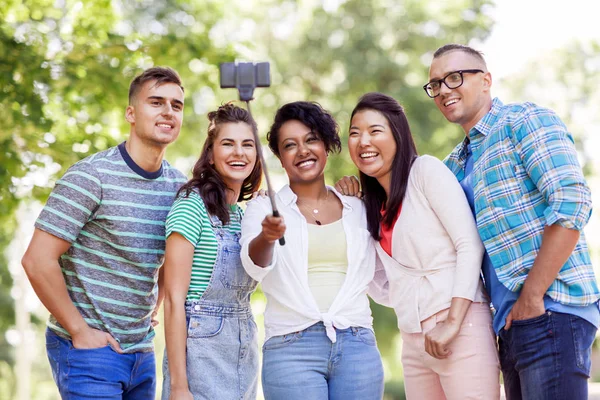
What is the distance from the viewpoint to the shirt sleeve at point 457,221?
3332 mm

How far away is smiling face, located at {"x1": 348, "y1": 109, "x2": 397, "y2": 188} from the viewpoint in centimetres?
369

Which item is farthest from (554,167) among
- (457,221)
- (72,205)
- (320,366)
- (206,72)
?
(206,72)

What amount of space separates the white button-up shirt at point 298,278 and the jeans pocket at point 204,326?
0.79 ft

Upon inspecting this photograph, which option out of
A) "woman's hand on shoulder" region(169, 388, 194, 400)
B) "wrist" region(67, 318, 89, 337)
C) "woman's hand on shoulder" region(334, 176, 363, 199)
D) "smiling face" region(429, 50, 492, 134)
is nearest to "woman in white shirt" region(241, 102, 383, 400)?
"woman's hand on shoulder" region(334, 176, 363, 199)

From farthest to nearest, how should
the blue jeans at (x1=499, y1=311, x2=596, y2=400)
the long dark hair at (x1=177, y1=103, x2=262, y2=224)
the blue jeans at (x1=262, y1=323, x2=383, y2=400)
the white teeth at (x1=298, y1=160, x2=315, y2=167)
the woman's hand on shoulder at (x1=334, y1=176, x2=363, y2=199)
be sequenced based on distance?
the woman's hand on shoulder at (x1=334, y1=176, x2=363, y2=199) < the white teeth at (x1=298, y1=160, x2=315, y2=167) < the long dark hair at (x1=177, y1=103, x2=262, y2=224) < the blue jeans at (x1=262, y1=323, x2=383, y2=400) < the blue jeans at (x1=499, y1=311, x2=596, y2=400)

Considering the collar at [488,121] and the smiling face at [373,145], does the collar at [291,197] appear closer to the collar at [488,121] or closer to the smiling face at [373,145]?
the smiling face at [373,145]

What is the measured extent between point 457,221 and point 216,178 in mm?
1200

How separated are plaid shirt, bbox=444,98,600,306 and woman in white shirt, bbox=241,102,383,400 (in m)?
0.65

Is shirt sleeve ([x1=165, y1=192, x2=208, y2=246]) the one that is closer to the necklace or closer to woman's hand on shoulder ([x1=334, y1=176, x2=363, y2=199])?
the necklace

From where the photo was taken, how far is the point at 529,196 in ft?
10.8

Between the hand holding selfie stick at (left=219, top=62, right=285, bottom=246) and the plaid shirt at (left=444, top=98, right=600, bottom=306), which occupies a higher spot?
the hand holding selfie stick at (left=219, top=62, right=285, bottom=246)

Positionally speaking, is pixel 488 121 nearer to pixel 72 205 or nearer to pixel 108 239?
pixel 108 239

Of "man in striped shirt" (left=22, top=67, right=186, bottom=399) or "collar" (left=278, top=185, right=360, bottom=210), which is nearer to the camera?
"man in striped shirt" (left=22, top=67, right=186, bottom=399)

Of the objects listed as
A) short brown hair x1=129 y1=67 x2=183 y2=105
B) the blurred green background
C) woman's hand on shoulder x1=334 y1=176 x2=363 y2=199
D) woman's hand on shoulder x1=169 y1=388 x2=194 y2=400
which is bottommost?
woman's hand on shoulder x1=169 y1=388 x2=194 y2=400
